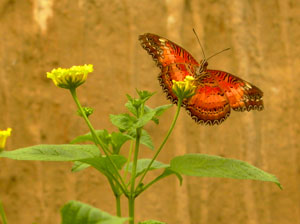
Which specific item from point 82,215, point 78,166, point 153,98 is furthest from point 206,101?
point 153,98

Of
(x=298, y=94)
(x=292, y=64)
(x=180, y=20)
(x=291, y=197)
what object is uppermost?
(x=180, y=20)

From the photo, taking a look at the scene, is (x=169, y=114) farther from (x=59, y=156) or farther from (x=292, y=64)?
(x=59, y=156)

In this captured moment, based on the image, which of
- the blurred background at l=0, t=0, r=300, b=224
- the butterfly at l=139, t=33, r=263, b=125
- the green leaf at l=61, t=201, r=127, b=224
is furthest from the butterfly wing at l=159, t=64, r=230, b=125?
the blurred background at l=0, t=0, r=300, b=224

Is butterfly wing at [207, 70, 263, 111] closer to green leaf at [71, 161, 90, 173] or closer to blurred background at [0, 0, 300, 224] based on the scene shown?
green leaf at [71, 161, 90, 173]

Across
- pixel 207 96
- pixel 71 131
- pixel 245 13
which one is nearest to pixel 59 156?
pixel 207 96

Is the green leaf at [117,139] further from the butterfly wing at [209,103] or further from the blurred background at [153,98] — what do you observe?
the blurred background at [153,98]

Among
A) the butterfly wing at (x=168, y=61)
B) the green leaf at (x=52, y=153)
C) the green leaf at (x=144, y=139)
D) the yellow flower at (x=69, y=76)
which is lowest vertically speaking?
the green leaf at (x=52, y=153)

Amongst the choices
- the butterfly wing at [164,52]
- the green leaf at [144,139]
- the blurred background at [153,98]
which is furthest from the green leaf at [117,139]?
the blurred background at [153,98]
